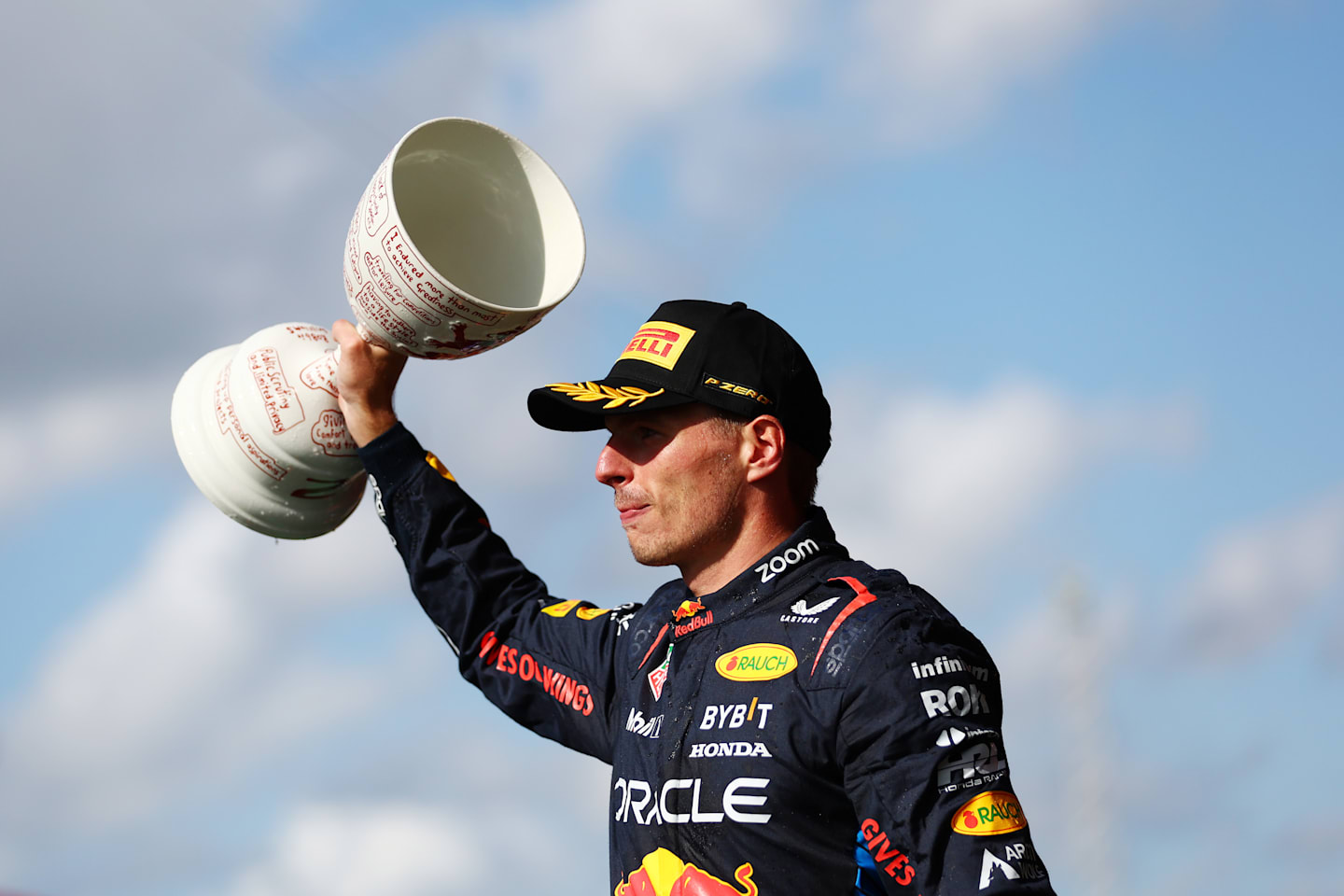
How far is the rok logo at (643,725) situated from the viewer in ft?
12.8

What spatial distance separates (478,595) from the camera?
4.83 metres

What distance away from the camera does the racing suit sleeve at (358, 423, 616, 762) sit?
4645 millimetres

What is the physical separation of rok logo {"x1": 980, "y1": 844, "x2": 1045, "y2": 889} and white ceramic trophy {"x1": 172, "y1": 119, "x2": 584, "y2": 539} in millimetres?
2072

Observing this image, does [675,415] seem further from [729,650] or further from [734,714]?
[734,714]

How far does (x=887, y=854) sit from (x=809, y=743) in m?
0.32

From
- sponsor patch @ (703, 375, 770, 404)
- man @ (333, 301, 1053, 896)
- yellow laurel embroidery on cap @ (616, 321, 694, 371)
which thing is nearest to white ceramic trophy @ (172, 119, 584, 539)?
man @ (333, 301, 1053, 896)

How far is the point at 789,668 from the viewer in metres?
3.65

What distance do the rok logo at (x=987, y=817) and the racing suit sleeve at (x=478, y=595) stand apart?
1.57 metres

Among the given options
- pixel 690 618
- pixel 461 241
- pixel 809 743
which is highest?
pixel 461 241

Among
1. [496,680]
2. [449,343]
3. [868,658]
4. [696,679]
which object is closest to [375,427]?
[449,343]

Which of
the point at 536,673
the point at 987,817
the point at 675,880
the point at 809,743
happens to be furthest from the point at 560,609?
the point at 987,817

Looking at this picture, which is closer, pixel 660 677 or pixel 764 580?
pixel 764 580

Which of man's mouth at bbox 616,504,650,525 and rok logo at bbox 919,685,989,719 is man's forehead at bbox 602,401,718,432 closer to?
man's mouth at bbox 616,504,650,525

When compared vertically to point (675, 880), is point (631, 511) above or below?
above
